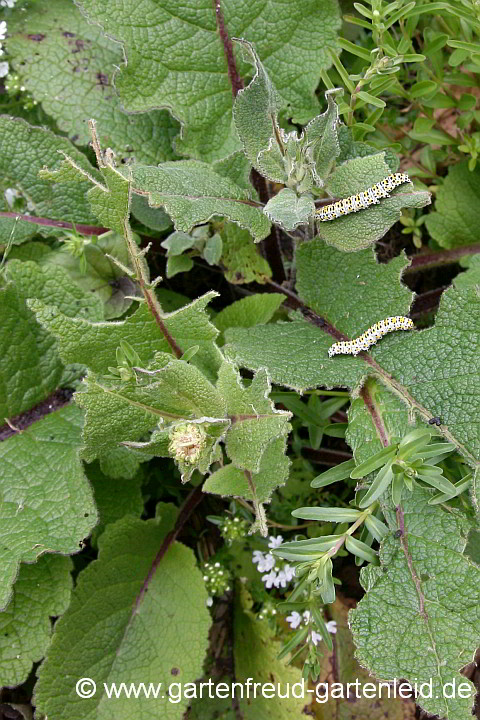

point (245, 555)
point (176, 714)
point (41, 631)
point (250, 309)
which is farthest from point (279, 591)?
point (250, 309)

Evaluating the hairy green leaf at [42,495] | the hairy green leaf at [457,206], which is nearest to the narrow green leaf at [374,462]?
the hairy green leaf at [42,495]

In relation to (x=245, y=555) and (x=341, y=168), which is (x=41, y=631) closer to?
(x=245, y=555)

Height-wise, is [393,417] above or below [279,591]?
above

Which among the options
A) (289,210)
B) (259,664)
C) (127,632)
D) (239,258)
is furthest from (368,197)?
(259,664)

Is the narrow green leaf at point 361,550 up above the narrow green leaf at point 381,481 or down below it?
below

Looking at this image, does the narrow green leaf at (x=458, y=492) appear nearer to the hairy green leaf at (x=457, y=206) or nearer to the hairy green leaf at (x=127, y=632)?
the hairy green leaf at (x=127, y=632)

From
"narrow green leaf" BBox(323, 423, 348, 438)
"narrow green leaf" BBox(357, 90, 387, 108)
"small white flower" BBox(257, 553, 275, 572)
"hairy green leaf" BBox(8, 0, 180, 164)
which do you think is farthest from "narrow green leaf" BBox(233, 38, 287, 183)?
"small white flower" BBox(257, 553, 275, 572)
